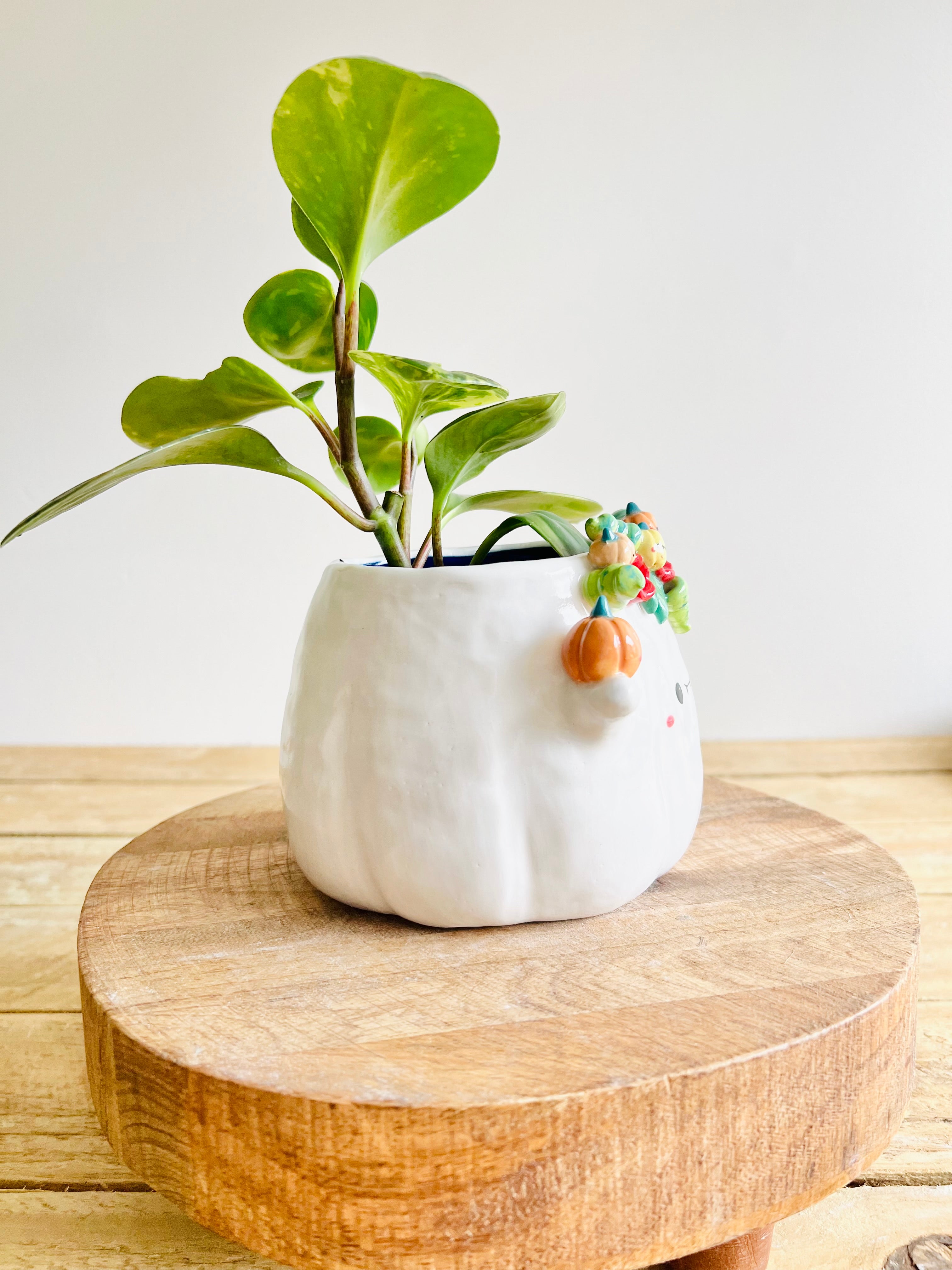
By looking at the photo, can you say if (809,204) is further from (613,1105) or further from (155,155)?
(613,1105)

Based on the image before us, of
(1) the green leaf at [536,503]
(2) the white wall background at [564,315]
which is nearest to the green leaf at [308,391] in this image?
(1) the green leaf at [536,503]

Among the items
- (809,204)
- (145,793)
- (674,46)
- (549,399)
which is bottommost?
(145,793)

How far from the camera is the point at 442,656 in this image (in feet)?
1.69

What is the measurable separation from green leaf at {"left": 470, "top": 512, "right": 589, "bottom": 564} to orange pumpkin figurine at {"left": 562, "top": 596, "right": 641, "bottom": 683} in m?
0.06

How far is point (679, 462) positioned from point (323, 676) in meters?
0.87

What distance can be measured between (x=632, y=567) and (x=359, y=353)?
0.54ft

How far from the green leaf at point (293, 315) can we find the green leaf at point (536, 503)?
0.38ft

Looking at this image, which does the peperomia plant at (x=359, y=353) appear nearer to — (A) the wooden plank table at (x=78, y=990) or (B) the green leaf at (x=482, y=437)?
(B) the green leaf at (x=482, y=437)

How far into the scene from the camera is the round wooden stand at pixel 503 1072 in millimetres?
386

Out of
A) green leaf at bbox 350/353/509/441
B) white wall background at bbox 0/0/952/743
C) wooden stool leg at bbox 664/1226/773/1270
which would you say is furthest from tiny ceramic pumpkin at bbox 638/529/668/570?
white wall background at bbox 0/0/952/743

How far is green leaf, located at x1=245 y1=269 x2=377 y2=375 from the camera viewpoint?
0.61 m

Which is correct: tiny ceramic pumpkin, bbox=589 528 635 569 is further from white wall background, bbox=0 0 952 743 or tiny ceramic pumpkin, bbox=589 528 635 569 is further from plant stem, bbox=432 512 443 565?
white wall background, bbox=0 0 952 743

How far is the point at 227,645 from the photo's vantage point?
137 cm

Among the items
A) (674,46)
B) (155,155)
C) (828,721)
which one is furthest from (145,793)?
(674,46)
